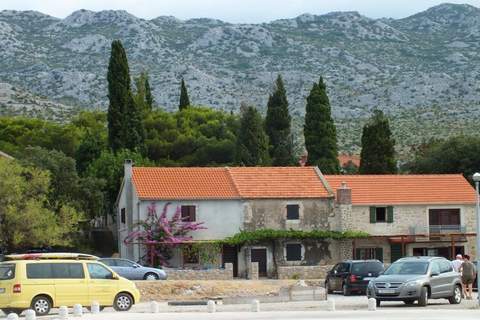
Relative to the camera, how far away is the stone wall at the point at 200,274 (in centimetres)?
5469

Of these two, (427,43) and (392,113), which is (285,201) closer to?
(392,113)

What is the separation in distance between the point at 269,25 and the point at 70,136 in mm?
107923

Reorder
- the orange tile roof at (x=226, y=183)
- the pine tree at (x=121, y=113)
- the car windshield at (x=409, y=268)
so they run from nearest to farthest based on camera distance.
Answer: the car windshield at (x=409, y=268), the orange tile roof at (x=226, y=183), the pine tree at (x=121, y=113)

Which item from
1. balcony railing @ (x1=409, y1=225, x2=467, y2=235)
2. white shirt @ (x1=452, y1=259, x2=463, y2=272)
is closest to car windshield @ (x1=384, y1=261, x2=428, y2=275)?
white shirt @ (x1=452, y1=259, x2=463, y2=272)

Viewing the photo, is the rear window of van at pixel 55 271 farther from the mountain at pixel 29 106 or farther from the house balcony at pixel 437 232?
the mountain at pixel 29 106

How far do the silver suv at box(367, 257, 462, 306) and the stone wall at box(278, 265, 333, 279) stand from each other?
22565 mm

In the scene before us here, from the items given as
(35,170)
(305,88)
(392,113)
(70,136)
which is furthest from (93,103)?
(35,170)

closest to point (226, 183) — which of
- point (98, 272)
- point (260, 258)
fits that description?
point (260, 258)

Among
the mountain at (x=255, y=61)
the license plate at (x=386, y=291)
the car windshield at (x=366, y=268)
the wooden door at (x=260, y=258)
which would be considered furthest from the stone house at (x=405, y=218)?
the mountain at (x=255, y=61)

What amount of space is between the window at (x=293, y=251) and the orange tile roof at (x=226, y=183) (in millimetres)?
3138

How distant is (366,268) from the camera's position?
1745 inches

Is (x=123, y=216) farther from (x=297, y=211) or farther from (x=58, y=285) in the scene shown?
(x=58, y=285)

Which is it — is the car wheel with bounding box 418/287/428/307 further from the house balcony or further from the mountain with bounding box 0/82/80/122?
the mountain with bounding box 0/82/80/122

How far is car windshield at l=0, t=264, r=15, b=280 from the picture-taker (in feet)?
105
